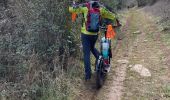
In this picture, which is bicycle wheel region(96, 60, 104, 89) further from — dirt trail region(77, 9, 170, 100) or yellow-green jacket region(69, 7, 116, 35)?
yellow-green jacket region(69, 7, 116, 35)

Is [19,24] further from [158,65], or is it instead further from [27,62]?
[158,65]

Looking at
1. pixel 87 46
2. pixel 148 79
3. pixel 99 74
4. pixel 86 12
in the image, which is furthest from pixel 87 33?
pixel 148 79

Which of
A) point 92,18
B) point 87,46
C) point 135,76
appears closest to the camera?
point 92,18

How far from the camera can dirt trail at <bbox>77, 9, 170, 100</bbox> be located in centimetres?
817

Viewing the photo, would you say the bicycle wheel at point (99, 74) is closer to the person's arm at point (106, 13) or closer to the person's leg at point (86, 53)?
the person's leg at point (86, 53)

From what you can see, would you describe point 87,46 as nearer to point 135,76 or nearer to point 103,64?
point 103,64

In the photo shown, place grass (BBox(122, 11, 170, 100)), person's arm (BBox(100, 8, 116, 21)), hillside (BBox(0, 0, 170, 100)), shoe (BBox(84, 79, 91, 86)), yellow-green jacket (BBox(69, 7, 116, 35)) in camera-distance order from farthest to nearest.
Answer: shoe (BBox(84, 79, 91, 86))
person's arm (BBox(100, 8, 116, 21))
yellow-green jacket (BBox(69, 7, 116, 35))
grass (BBox(122, 11, 170, 100))
hillside (BBox(0, 0, 170, 100))

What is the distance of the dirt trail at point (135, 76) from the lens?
8172 mm

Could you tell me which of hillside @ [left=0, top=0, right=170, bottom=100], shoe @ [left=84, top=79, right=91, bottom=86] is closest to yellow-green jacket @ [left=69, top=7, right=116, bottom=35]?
hillside @ [left=0, top=0, right=170, bottom=100]

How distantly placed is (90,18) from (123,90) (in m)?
2.10

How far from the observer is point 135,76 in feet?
31.7

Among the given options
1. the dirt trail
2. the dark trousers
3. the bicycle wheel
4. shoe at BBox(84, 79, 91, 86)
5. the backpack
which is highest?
the backpack

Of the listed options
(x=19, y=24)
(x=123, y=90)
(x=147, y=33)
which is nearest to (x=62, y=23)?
(x=19, y=24)

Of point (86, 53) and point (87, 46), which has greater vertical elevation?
point (87, 46)
